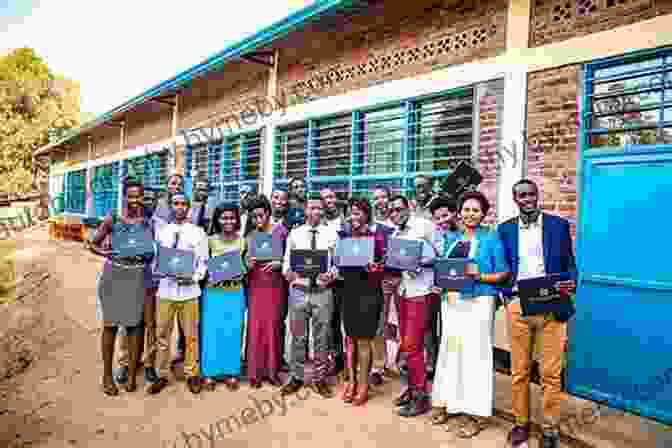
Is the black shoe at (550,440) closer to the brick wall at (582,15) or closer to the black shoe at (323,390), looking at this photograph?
the black shoe at (323,390)

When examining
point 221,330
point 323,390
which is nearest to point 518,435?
point 323,390

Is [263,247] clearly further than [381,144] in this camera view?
No

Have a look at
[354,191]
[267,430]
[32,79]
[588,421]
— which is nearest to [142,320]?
[267,430]

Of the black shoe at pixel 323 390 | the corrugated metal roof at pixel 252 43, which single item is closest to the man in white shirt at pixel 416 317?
the black shoe at pixel 323 390

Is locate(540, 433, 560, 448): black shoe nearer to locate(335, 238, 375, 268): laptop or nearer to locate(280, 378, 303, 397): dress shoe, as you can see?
locate(335, 238, 375, 268): laptop

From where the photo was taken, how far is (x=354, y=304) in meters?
3.95

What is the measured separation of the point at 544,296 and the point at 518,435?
1053 millimetres

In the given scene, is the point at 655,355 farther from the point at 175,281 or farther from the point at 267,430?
the point at 175,281

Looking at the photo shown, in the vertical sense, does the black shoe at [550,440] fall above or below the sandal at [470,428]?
above

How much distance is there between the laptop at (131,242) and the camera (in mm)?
4055

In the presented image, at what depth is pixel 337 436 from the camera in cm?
346

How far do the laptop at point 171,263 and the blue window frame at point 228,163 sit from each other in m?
4.47

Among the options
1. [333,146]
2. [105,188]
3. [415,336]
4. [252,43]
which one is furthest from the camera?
[105,188]

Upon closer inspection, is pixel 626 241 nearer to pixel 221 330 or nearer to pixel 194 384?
pixel 221 330
